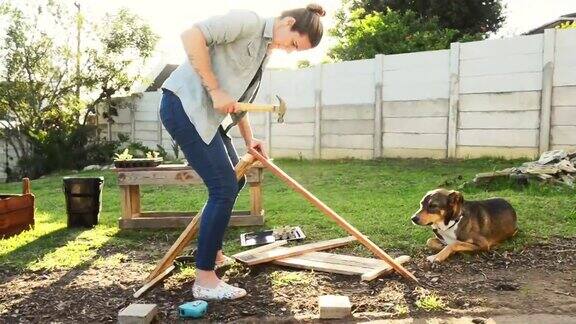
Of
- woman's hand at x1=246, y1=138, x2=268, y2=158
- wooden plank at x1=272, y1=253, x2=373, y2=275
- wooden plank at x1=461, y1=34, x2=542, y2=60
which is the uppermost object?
wooden plank at x1=461, y1=34, x2=542, y2=60

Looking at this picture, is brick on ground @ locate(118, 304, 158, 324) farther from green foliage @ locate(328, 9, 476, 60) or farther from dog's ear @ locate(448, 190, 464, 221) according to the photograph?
green foliage @ locate(328, 9, 476, 60)

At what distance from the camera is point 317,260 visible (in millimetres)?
3826

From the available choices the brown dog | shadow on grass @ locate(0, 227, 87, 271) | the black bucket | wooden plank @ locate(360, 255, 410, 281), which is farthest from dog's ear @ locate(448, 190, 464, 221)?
the black bucket

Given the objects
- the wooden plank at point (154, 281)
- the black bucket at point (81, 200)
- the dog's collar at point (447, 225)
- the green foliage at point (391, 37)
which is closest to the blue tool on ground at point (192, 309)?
the wooden plank at point (154, 281)

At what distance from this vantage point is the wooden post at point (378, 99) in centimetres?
1047

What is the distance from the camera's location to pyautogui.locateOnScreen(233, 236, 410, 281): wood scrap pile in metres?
3.52

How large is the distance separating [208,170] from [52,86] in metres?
13.2

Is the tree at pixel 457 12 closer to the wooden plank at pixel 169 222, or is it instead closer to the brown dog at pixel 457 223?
the wooden plank at pixel 169 222

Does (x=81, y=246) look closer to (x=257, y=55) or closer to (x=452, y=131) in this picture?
(x=257, y=55)

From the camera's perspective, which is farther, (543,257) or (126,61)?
(126,61)

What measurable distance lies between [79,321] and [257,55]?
1.80 meters

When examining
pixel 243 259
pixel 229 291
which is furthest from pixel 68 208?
pixel 229 291

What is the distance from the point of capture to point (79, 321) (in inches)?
116

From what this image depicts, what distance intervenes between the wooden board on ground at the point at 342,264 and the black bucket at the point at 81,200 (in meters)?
2.68
